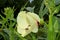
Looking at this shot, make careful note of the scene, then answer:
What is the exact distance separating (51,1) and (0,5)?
115cm

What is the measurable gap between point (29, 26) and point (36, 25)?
0.02 m

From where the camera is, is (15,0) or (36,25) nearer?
(36,25)

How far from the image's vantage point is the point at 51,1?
0.36 meters

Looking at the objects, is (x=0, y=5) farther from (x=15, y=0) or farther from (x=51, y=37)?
(x=51, y=37)

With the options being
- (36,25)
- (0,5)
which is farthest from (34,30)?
(0,5)

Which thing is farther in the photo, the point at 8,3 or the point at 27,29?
the point at 8,3

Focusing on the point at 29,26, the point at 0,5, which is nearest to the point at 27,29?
the point at 29,26

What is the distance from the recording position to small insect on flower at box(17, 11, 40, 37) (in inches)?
14.9

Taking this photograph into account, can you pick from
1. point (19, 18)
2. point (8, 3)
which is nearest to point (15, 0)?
point (8, 3)

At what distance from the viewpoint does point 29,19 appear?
381 millimetres

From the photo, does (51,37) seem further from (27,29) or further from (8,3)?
(8,3)

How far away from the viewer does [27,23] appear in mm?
385

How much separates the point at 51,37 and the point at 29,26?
50 mm

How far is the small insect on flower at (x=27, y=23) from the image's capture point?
0.38 m
